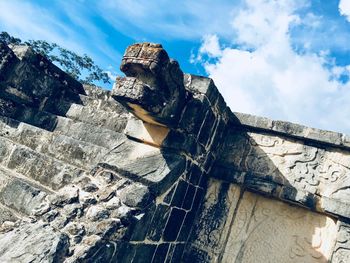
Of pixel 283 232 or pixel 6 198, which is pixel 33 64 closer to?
pixel 6 198

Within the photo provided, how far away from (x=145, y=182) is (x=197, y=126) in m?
0.74

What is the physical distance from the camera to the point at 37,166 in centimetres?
298

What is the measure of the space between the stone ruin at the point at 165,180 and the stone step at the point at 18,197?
0.04 feet

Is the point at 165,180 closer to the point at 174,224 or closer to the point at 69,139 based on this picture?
the point at 174,224

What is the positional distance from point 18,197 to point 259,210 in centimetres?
229

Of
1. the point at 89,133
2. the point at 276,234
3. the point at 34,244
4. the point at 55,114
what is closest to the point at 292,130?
the point at 276,234

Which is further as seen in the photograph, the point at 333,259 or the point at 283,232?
the point at 283,232

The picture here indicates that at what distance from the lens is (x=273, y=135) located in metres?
3.03

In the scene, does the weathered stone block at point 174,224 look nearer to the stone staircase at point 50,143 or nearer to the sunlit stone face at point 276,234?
the sunlit stone face at point 276,234

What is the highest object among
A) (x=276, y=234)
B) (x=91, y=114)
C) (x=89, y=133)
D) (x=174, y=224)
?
(x=91, y=114)

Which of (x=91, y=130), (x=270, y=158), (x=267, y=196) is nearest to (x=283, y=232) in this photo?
(x=267, y=196)

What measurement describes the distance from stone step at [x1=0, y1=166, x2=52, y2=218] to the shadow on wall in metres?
1.54

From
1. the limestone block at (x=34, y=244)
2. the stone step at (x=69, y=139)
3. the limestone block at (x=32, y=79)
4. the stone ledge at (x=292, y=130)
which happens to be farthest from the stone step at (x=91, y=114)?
the limestone block at (x=34, y=244)

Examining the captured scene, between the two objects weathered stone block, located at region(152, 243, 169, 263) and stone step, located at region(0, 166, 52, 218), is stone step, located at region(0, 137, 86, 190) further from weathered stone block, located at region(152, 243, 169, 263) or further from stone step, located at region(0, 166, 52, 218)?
weathered stone block, located at region(152, 243, 169, 263)
